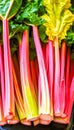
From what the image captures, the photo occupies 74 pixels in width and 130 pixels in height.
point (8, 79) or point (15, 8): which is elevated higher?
point (15, 8)

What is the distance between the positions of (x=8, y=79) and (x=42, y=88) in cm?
14

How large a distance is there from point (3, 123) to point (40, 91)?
190 millimetres

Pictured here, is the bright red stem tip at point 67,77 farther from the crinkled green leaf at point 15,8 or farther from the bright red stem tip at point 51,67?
the crinkled green leaf at point 15,8

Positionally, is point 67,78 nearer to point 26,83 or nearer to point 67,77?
point 67,77

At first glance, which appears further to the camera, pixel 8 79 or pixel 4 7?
pixel 4 7

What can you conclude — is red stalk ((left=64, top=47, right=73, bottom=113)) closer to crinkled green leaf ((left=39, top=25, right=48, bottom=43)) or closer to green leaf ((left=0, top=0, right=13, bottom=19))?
crinkled green leaf ((left=39, top=25, right=48, bottom=43))

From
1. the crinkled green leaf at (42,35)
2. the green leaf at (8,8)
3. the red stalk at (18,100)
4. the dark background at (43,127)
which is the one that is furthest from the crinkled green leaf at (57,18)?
the dark background at (43,127)

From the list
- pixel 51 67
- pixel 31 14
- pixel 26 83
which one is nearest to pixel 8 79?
pixel 26 83

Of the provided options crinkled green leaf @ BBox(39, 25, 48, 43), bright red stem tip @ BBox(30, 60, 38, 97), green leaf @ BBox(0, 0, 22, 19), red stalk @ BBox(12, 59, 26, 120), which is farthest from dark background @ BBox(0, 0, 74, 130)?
green leaf @ BBox(0, 0, 22, 19)

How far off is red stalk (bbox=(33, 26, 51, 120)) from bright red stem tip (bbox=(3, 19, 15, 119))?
0.11 meters

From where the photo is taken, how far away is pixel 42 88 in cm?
124

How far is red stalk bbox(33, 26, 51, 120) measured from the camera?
1191mm

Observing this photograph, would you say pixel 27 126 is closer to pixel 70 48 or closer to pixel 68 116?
pixel 68 116

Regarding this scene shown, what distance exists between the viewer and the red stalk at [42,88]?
3.91ft
